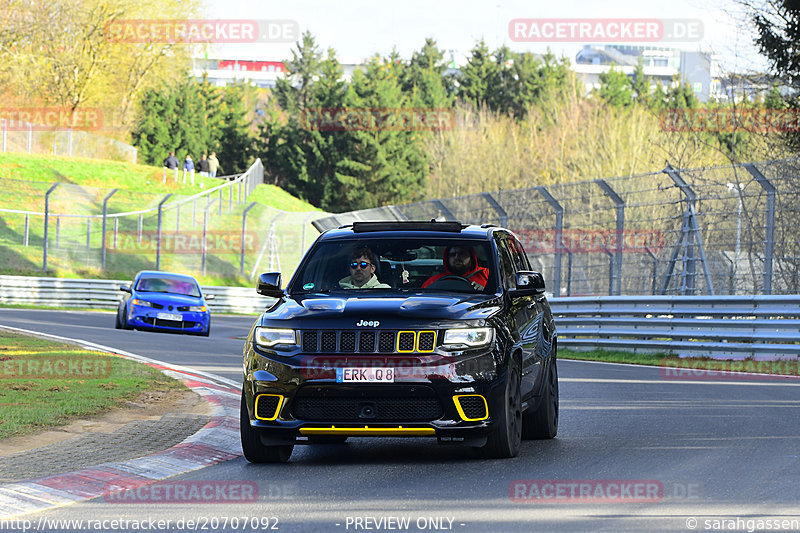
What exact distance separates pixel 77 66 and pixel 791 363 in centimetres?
5902

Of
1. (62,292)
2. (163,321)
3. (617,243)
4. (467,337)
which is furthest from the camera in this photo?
(62,292)

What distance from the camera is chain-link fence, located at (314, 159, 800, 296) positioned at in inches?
758

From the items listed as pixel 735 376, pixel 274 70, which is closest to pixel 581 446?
pixel 735 376

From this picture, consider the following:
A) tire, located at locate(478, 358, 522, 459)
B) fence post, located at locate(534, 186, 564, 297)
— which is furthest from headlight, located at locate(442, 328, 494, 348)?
fence post, located at locate(534, 186, 564, 297)

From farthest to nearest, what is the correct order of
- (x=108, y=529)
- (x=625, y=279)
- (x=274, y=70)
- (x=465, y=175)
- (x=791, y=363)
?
(x=274, y=70)
(x=465, y=175)
(x=625, y=279)
(x=791, y=363)
(x=108, y=529)

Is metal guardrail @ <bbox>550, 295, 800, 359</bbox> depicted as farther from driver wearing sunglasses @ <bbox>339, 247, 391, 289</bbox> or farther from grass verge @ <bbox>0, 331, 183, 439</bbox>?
driver wearing sunglasses @ <bbox>339, 247, 391, 289</bbox>

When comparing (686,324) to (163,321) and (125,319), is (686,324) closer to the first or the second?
(163,321)

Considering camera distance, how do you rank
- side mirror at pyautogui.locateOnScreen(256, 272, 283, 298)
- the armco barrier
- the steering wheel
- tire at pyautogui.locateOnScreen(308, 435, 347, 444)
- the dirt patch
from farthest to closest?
1. the armco barrier
2. side mirror at pyautogui.locateOnScreen(256, 272, 283, 298)
3. the dirt patch
4. the steering wheel
5. tire at pyautogui.locateOnScreen(308, 435, 347, 444)

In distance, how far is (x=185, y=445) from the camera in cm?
938

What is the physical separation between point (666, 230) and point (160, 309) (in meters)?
10.9

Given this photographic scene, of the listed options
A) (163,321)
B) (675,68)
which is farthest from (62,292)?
(675,68)

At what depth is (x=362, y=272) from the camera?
9422 millimetres

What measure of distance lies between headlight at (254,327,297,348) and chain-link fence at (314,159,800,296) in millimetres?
11911

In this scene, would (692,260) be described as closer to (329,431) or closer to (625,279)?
(625,279)
